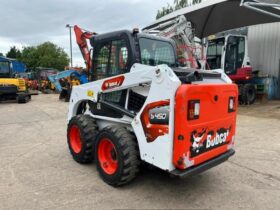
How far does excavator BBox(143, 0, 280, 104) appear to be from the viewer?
1059 centimetres

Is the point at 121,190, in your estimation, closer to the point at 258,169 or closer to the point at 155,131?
the point at 155,131

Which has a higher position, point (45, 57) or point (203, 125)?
point (45, 57)

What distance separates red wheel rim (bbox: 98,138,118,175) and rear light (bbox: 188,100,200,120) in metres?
1.34

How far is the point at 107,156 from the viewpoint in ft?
13.2

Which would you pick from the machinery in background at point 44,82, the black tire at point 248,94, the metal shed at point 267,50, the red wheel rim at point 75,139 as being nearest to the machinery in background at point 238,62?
the black tire at point 248,94

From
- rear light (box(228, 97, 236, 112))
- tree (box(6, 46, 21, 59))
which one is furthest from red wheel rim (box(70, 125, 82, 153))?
tree (box(6, 46, 21, 59))

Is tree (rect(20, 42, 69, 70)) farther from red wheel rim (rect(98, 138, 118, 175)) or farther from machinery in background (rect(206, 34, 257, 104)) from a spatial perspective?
red wheel rim (rect(98, 138, 118, 175))

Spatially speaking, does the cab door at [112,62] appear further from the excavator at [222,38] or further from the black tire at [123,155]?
the excavator at [222,38]

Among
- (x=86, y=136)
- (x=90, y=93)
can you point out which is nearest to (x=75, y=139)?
(x=86, y=136)

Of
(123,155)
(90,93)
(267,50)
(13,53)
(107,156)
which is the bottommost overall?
(107,156)

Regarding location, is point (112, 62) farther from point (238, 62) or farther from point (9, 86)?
point (9, 86)

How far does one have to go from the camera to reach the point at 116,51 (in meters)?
4.16

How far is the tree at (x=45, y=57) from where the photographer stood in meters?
50.1

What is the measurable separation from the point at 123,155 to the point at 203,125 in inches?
43.3
